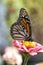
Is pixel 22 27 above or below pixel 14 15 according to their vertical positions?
above

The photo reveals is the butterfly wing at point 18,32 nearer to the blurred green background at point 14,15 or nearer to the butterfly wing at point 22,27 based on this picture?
the butterfly wing at point 22,27

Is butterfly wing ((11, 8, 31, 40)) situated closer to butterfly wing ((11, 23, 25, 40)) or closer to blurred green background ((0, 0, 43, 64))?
butterfly wing ((11, 23, 25, 40))

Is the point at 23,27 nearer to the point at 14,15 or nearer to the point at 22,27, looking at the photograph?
the point at 22,27

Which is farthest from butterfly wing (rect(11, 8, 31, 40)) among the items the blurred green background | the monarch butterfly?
the blurred green background

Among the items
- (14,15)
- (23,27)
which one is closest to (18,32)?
(23,27)

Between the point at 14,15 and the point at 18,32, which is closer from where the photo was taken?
the point at 18,32

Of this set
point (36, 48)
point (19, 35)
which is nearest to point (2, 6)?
point (19, 35)

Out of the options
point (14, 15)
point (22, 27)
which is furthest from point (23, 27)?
point (14, 15)

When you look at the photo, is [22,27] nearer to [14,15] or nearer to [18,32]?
[18,32]
